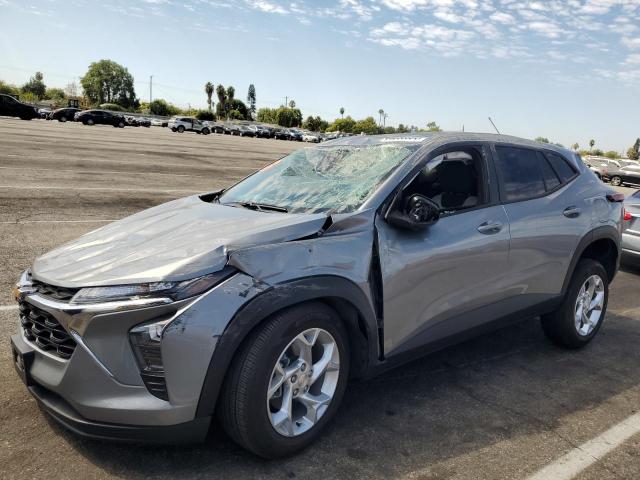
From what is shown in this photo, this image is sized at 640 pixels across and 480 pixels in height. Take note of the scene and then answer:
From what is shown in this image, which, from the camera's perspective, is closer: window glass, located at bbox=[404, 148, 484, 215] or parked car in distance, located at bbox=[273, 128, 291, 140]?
window glass, located at bbox=[404, 148, 484, 215]

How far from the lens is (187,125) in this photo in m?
60.4

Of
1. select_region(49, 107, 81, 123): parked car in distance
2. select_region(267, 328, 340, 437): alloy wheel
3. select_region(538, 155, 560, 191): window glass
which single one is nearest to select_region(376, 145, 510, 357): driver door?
select_region(267, 328, 340, 437): alloy wheel

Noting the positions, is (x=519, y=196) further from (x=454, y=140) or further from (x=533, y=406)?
(x=533, y=406)

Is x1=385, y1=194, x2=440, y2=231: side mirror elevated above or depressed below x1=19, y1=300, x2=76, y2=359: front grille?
above

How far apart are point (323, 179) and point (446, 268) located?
1004 millimetres

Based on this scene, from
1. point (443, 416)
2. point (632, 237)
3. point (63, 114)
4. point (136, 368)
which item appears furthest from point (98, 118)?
point (136, 368)

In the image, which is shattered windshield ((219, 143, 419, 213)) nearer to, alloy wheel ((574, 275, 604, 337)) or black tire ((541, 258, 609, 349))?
black tire ((541, 258, 609, 349))

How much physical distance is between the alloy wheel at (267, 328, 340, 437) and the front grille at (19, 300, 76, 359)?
979 mm

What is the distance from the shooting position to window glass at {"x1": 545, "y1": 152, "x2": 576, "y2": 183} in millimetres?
4570

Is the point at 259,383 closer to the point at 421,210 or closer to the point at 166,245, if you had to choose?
the point at 166,245

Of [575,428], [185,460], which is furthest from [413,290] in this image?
[185,460]

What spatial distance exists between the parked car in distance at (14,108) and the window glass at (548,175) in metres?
48.6

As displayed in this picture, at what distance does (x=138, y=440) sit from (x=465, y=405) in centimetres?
206

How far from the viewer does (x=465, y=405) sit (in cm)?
359
